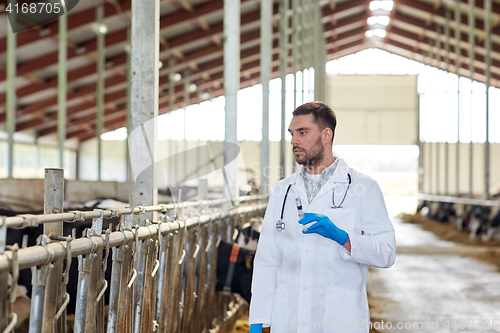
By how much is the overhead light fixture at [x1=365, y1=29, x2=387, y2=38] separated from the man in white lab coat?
75.3 ft

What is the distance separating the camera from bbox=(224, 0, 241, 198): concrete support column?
5926 millimetres

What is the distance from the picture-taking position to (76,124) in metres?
25.0

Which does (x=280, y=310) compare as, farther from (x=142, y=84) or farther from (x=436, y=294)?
(x=436, y=294)

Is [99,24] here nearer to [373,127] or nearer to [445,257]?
[445,257]

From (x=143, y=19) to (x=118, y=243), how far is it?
174 cm

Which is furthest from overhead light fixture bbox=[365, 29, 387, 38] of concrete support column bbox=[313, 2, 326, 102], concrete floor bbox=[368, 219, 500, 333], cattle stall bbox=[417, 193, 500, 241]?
concrete floor bbox=[368, 219, 500, 333]

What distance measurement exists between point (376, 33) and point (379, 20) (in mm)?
1777

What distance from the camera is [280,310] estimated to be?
2186mm

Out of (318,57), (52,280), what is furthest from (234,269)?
(318,57)

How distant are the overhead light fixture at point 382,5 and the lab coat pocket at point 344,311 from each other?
778 inches

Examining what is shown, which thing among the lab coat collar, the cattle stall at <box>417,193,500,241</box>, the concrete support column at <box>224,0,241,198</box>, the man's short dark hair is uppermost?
the concrete support column at <box>224,0,241,198</box>

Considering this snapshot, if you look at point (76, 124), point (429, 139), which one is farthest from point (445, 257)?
point (76, 124)

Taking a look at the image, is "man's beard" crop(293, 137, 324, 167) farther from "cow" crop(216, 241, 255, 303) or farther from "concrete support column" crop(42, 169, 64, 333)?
"cow" crop(216, 241, 255, 303)

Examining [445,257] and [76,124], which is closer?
[445,257]
